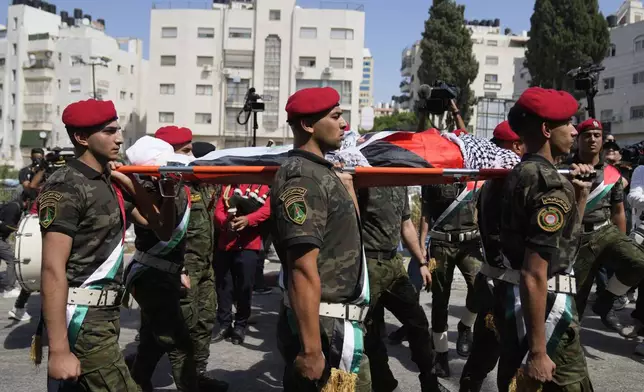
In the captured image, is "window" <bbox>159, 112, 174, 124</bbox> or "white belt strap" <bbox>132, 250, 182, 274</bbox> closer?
"white belt strap" <bbox>132, 250, 182, 274</bbox>

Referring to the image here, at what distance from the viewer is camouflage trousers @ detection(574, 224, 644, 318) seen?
6.43 meters

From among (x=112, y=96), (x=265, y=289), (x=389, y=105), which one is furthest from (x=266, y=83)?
(x=389, y=105)

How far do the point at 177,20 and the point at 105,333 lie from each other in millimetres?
64237

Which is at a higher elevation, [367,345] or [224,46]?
[224,46]

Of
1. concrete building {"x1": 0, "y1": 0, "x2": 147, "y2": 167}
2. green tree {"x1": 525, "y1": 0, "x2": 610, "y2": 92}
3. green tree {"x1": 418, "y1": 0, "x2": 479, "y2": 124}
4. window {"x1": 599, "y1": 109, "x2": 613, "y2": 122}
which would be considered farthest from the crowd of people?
concrete building {"x1": 0, "y1": 0, "x2": 147, "y2": 167}

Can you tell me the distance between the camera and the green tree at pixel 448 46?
45.9 m

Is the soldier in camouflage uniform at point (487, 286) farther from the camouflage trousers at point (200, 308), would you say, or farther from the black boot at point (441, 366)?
the camouflage trousers at point (200, 308)

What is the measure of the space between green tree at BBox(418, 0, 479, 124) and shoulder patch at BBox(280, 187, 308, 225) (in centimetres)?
4372

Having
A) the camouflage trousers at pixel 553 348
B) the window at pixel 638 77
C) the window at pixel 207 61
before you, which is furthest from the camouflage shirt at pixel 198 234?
the window at pixel 207 61

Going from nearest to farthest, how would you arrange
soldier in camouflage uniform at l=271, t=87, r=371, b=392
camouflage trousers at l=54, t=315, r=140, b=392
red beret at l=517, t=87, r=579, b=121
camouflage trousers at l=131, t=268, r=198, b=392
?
soldier in camouflage uniform at l=271, t=87, r=371, b=392, camouflage trousers at l=54, t=315, r=140, b=392, red beret at l=517, t=87, r=579, b=121, camouflage trousers at l=131, t=268, r=198, b=392

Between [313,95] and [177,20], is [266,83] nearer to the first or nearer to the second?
[177,20]

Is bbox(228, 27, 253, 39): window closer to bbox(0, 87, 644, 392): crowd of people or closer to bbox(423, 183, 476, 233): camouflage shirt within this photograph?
bbox(423, 183, 476, 233): camouflage shirt

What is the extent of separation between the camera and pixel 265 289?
1019 centimetres

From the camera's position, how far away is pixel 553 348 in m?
3.48
